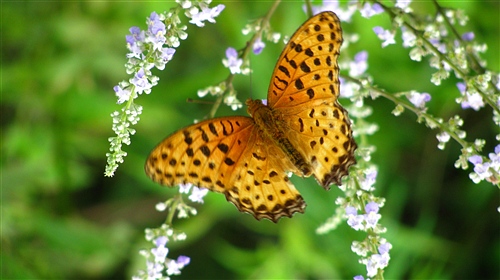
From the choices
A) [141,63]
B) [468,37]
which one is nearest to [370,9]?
[468,37]

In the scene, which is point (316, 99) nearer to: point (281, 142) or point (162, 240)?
point (281, 142)

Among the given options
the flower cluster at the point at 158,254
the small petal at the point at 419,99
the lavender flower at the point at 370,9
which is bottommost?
the flower cluster at the point at 158,254

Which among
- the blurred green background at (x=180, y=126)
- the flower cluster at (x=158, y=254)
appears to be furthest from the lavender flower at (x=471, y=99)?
the flower cluster at (x=158, y=254)

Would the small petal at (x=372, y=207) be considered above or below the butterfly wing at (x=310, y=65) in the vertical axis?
below

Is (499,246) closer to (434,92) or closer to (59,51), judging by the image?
(434,92)

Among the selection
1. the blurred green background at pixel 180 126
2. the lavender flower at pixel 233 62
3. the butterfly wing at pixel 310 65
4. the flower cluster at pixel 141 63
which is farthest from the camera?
the blurred green background at pixel 180 126

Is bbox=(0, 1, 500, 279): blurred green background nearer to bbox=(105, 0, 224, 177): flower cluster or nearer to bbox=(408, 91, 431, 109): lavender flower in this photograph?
bbox=(408, 91, 431, 109): lavender flower

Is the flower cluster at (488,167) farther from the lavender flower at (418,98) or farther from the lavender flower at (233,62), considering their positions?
the lavender flower at (233,62)

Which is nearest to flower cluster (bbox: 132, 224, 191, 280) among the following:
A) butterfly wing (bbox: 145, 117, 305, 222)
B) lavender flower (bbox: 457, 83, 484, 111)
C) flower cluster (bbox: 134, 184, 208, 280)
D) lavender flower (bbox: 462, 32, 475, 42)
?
flower cluster (bbox: 134, 184, 208, 280)
